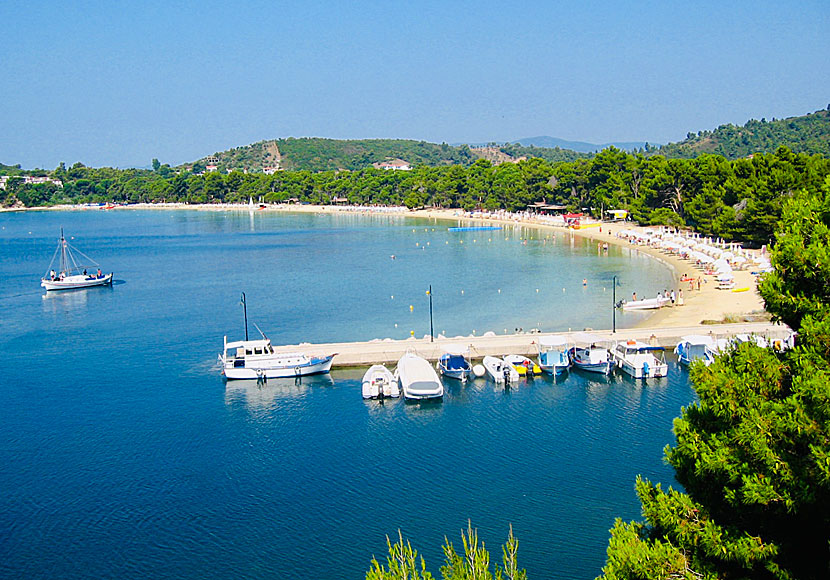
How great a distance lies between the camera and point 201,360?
120ft

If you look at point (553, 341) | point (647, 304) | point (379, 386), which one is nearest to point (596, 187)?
point (647, 304)

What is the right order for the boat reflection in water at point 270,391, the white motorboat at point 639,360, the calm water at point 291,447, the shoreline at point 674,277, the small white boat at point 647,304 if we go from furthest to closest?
1. the small white boat at point 647,304
2. the shoreline at point 674,277
3. the white motorboat at point 639,360
4. the boat reflection in water at point 270,391
5. the calm water at point 291,447

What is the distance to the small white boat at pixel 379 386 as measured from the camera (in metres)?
29.8

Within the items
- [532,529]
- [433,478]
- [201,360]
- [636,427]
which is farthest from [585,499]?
[201,360]

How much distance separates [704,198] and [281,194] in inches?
4506

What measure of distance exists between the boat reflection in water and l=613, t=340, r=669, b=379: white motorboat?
494 inches

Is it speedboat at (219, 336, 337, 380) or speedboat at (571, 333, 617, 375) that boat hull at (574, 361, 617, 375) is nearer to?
speedboat at (571, 333, 617, 375)

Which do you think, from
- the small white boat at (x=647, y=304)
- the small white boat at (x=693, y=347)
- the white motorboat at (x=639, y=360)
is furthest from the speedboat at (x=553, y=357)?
the small white boat at (x=647, y=304)

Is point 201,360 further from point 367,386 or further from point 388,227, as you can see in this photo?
point 388,227

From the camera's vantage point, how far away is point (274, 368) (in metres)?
32.9

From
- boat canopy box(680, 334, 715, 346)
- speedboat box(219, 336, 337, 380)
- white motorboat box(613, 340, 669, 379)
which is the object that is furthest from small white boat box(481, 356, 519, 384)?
boat canopy box(680, 334, 715, 346)

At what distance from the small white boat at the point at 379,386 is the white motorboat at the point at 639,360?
9.94 meters

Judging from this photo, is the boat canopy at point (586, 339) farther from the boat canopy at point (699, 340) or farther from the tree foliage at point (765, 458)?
the tree foliage at point (765, 458)

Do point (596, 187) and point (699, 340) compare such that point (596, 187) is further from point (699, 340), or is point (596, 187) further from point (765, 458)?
point (765, 458)
